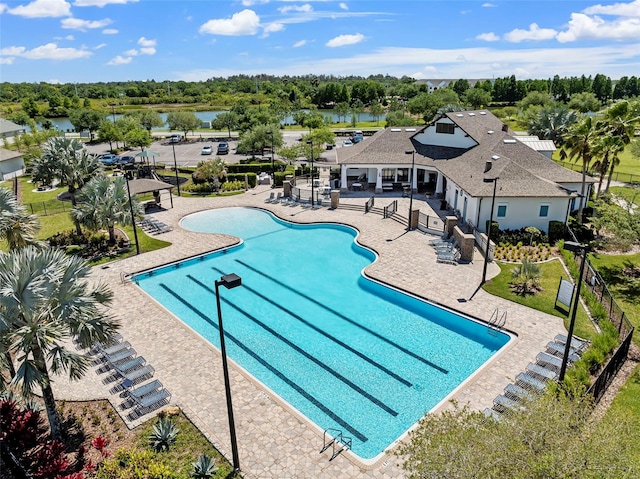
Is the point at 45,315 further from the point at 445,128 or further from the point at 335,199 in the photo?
the point at 445,128

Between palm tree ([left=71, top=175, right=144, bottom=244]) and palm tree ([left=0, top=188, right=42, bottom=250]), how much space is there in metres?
6.71

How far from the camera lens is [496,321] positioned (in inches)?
786

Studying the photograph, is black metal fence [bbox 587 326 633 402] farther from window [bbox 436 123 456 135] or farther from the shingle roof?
window [bbox 436 123 456 135]

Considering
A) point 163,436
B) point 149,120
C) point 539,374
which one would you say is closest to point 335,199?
point 539,374

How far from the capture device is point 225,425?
14289 mm

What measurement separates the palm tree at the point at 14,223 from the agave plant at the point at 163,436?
37.6 feet

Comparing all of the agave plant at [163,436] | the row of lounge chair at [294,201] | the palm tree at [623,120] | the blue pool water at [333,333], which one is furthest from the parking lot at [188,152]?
the agave plant at [163,436]

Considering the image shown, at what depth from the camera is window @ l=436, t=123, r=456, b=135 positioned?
40597mm

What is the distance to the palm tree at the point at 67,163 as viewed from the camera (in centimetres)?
2948

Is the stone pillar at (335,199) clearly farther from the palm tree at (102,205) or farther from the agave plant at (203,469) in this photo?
the agave plant at (203,469)

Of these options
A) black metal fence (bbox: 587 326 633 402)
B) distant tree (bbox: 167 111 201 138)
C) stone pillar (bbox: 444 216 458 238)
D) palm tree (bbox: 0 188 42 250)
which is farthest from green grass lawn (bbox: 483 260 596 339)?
distant tree (bbox: 167 111 201 138)

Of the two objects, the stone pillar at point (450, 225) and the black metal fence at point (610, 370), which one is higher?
the stone pillar at point (450, 225)

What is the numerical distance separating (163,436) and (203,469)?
1.96 m

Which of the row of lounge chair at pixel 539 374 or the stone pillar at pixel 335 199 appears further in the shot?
the stone pillar at pixel 335 199
